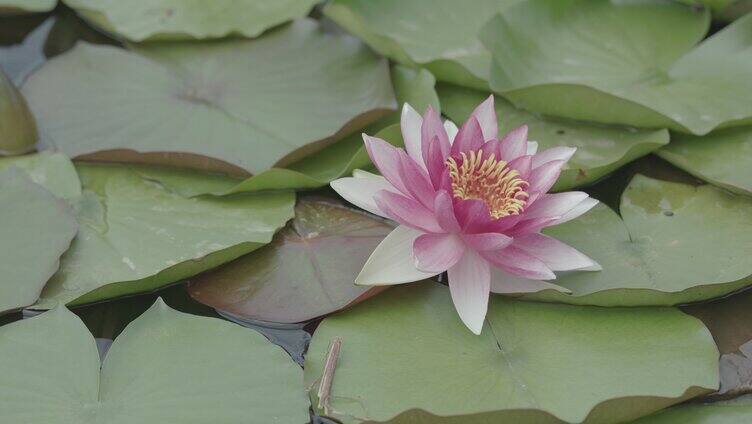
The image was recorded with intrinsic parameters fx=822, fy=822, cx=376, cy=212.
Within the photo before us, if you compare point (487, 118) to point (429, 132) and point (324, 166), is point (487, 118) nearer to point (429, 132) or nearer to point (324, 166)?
point (429, 132)

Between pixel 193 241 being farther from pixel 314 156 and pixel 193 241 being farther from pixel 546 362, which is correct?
pixel 546 362

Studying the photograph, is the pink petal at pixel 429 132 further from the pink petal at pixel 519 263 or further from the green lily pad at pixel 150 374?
the green lily pad at pixel 150 374

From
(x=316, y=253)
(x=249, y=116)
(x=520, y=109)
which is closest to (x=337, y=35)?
(x=249, y=116)

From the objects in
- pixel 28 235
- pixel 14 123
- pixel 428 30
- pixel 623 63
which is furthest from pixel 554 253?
pixel 14 123

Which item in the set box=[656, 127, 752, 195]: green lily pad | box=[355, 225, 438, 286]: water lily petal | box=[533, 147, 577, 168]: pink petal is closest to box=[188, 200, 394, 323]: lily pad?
box=[355, 225, 438, 286]: water lily petal

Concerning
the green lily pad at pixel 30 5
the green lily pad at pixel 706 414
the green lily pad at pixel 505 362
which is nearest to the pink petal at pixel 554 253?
the green lily pad at pixel 505 362

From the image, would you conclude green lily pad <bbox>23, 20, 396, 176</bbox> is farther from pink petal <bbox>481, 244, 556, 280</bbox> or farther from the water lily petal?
pink petal <bbox>481, 244, 556, 280</bbox>
